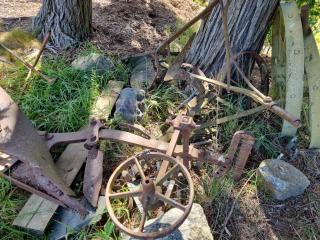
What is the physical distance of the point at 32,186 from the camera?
2564 millimetres

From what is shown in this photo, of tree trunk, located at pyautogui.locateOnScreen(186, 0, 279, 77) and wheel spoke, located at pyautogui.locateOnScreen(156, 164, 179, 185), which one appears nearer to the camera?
wheel spoke, located at pyautogui.locateOnScreen(156, 164, 179, 185)

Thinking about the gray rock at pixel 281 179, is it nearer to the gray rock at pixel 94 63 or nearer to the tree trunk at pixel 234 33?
the tree trunk at pixel 234 33

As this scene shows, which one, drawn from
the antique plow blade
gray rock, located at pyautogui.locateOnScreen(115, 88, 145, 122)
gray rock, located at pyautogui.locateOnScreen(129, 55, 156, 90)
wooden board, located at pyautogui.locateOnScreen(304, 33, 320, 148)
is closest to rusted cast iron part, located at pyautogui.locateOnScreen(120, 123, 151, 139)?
gray rock, located at pyautogui.locateOnScreen(115, 88, 145, 122)

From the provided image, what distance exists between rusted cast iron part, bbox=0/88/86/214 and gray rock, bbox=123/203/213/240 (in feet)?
1.67

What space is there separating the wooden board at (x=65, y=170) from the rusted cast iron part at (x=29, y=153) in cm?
11

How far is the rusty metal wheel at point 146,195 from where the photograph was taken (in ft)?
6.82

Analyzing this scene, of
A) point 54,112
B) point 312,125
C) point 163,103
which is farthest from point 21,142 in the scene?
point 312,125

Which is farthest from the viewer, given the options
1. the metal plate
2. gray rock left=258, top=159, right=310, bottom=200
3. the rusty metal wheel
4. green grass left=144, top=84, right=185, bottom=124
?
green grass left=144, top=84, right=185, bottom=124

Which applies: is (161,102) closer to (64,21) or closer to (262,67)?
(262,67)

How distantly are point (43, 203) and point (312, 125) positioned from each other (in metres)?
2.30

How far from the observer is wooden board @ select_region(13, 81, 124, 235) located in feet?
8.05

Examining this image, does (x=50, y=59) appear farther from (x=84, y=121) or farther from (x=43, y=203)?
(x=43, y=203)

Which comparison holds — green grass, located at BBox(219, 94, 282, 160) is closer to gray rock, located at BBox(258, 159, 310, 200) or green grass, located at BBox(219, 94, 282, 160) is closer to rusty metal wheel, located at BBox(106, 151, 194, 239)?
gray rock, located at BBox(258, 159, 310, 200)

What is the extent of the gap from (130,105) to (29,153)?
39.7 inches
